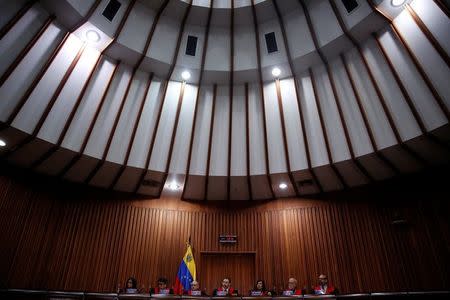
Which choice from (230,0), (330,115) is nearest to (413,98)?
(330,115)

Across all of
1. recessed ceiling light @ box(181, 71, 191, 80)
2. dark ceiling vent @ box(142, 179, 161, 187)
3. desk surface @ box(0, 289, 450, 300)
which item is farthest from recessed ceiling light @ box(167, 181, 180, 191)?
desk surface @ box(0, 289, 450, 300)

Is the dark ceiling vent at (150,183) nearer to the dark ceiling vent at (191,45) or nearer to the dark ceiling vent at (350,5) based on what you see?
the dark ceiling vent at (191,45)

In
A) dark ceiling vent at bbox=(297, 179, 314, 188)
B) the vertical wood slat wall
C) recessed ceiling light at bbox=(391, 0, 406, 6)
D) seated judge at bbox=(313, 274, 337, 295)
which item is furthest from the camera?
dark ceiling vent at bbox=(297, 179, 314, 188)

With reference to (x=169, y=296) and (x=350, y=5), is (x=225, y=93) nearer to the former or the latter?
(x=350, y=5)

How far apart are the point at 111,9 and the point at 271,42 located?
12.7ft

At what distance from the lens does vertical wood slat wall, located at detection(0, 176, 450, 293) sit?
738 centimetres

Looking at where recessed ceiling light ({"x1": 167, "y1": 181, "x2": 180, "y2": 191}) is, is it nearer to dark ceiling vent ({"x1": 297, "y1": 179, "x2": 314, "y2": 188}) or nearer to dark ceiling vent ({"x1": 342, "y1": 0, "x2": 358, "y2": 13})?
dark ceiling vent ({"x1": 297, "y1": 179, "x2": 314, "y2": 188})

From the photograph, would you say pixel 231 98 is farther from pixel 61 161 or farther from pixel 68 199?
pixel 68 199

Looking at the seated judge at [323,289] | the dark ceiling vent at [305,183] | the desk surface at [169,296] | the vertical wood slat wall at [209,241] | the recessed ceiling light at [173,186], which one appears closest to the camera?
the desk surface at [169,296]

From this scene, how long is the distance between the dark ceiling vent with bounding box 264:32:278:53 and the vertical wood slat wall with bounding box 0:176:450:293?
4623 mm

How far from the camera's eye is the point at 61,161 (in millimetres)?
7715

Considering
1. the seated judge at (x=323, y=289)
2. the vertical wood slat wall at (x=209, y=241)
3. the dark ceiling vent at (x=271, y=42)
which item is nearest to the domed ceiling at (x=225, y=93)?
the dark ceiling vent at (x=271, y=42)

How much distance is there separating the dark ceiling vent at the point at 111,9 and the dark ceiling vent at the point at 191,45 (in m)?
1.83

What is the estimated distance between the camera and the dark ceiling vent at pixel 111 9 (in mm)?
6678
